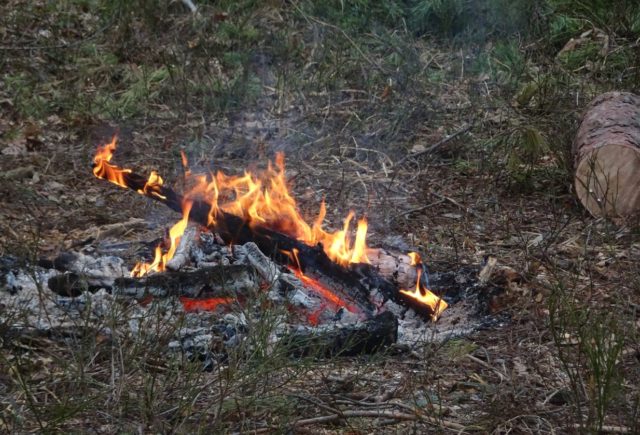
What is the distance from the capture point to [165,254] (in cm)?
525

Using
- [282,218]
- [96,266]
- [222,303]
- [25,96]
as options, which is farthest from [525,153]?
[25,96]

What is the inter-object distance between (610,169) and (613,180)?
0.24 ft

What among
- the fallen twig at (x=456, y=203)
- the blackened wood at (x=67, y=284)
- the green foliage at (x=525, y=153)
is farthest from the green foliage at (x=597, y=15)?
the blackened wood at (x=67, y=284)

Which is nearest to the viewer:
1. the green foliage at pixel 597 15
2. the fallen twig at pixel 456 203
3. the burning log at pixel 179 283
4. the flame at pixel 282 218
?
the burning log at pixel 179 283

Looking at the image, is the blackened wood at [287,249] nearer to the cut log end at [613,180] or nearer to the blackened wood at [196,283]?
the blackened wood at [196,283]

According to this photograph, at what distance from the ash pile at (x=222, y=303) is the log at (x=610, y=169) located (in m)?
1.14

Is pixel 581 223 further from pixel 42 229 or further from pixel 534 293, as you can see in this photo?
pixel 42 229

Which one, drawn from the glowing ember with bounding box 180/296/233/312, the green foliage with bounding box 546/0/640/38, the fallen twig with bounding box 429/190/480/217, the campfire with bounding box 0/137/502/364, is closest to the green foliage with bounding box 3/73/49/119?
the campfire with bounding box 0/137/502/364

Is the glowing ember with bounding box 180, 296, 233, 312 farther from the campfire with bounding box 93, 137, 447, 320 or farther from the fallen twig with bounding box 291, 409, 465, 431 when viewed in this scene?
the fallen twig with bounding box 291, 409, 465, 431

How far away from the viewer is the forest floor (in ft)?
11.5

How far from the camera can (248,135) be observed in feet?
24.8

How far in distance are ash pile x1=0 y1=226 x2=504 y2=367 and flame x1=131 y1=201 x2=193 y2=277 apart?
0.16 feet

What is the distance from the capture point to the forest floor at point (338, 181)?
3504 mm

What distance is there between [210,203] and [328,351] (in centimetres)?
140
